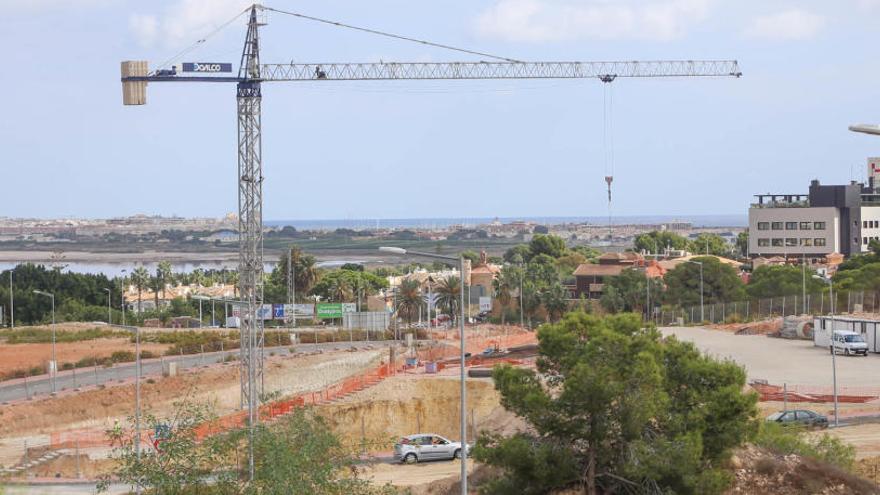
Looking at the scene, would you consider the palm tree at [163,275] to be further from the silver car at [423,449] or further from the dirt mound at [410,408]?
the silver car at [423,449]

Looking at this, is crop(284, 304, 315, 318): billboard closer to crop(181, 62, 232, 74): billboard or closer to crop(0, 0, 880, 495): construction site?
crop(0, 0, 880, 495): construction site

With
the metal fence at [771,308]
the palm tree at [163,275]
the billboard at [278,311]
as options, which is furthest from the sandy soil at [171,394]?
the palm tree at [163,275]

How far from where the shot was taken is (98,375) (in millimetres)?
76375

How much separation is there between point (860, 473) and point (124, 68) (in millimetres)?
56102

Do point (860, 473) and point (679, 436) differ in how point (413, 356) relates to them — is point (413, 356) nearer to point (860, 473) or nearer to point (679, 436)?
point (860, 473)

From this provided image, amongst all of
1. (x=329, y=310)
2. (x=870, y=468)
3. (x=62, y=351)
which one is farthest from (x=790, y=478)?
(x=329, y=310)

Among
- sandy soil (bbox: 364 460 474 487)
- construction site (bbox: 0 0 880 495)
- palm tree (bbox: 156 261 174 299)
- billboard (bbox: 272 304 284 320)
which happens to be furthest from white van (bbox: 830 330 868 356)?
palm tree (bbox: 156 261 174 299)

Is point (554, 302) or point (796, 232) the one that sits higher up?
point (796, 232)

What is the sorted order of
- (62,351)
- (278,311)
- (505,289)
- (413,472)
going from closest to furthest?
1. (413,472)
2. (62,351)
3. (278,311)
4. (505,289)

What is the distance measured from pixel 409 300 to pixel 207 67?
134 ft

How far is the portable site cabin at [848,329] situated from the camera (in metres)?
72.2

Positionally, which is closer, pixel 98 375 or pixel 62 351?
pixel 98 375

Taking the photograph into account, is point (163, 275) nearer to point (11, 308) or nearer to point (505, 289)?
point (11, 308)

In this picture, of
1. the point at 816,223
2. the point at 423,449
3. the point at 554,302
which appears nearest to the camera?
the point at 423,449
